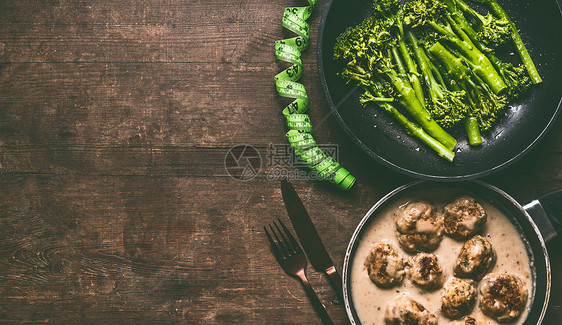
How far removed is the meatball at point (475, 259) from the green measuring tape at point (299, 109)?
0.81m

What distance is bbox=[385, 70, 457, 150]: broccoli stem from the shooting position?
8.23 feet

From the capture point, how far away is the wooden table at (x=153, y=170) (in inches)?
104

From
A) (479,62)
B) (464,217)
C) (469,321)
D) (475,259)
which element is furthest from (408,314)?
(479,62)

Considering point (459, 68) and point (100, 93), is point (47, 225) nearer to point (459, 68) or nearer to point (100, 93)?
point (100, 93)

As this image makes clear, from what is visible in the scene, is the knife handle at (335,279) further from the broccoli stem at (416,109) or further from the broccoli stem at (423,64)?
the broccoli stem at (423,64)

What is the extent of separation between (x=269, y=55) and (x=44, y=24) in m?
1.57

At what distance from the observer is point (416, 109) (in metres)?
2.52

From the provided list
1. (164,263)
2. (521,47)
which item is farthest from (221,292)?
(521,47)

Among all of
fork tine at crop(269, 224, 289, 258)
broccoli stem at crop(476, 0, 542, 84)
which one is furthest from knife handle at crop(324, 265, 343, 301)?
broccoli stem at crop(476, 0, 542, 84)

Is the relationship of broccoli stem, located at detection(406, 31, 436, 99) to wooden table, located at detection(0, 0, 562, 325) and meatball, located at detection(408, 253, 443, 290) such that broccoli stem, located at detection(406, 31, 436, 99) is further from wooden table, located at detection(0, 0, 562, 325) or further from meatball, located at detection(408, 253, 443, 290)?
meatball, located at detection(408, 253, 443, 290)

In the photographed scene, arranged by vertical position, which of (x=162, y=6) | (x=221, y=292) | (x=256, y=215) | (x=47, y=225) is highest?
(x=162, y=6)

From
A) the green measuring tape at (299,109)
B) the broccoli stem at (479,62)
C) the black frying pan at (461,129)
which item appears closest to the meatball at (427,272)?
the black frying pan at (461,129)

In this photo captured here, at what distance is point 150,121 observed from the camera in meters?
2.69

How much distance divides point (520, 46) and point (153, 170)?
253cm
